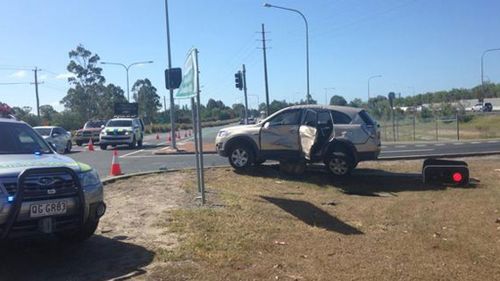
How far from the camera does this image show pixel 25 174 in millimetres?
5684

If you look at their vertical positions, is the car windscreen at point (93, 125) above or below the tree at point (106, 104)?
below

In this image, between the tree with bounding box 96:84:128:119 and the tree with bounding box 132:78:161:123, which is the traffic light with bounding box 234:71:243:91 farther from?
the tree with bounding box 132:78:161:123

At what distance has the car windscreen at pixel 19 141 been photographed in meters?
6.93

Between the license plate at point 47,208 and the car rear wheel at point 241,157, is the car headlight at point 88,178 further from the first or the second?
the car rear wheel at point 241,157

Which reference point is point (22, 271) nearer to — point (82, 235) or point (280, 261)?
point (82, 235)

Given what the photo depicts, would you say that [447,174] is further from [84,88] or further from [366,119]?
[84,88]

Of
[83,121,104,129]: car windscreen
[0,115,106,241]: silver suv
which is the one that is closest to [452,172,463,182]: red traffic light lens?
[0,115,106,241]: silver suv

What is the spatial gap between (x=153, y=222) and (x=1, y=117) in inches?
99.7

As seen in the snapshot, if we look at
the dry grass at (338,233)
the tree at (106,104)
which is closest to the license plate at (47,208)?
the dry grass at (338,233)

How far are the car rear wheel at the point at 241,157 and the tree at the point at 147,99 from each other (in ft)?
340

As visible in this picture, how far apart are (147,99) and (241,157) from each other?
107972 millimetres

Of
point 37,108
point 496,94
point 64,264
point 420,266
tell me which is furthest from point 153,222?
point 496,94

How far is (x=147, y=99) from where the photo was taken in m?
120

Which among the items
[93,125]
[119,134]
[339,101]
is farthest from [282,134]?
[339,101]
